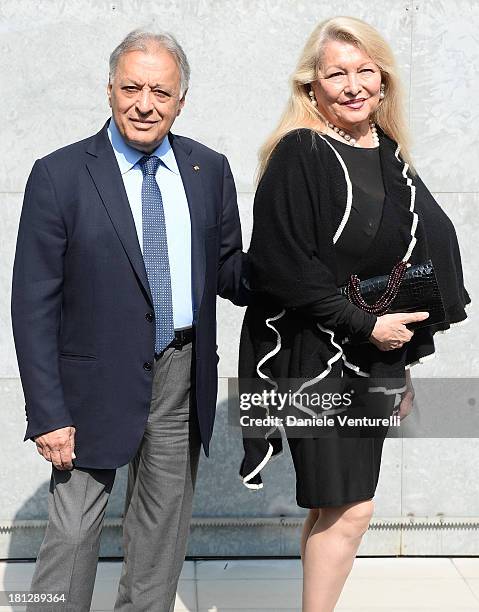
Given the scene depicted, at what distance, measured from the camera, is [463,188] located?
466 centimetres

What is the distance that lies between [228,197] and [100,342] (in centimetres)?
66

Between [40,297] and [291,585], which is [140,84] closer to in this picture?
[40,297]

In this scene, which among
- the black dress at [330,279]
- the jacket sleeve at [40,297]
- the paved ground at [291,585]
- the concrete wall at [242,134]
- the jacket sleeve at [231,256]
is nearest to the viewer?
the jacket sleeve at [40,297]

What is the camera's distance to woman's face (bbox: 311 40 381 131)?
328 cm

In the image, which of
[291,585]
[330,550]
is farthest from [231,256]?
[291,585]

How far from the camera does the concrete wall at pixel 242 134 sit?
14.8ft

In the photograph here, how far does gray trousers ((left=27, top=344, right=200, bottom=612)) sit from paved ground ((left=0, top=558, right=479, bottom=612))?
812mm

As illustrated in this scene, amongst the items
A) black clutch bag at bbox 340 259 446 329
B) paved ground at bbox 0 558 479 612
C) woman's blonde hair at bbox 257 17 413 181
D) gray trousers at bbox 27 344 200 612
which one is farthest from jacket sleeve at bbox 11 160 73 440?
paved ground at bbox 0 558 479 612

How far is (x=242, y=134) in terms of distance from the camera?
4.59m

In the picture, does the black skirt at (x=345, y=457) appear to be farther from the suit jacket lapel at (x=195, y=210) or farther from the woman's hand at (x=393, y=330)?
the suit jacket lapel at (x=195, y=210)

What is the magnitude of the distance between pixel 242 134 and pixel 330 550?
1869 mm

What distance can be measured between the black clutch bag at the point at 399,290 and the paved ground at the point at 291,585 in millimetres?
1450

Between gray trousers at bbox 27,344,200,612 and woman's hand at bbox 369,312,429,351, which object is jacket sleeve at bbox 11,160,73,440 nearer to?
gray trousers at bbox 27,344,200,612

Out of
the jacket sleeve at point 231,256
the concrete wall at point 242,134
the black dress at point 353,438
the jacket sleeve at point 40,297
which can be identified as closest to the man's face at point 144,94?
the jacket sleeve at point 40,297
